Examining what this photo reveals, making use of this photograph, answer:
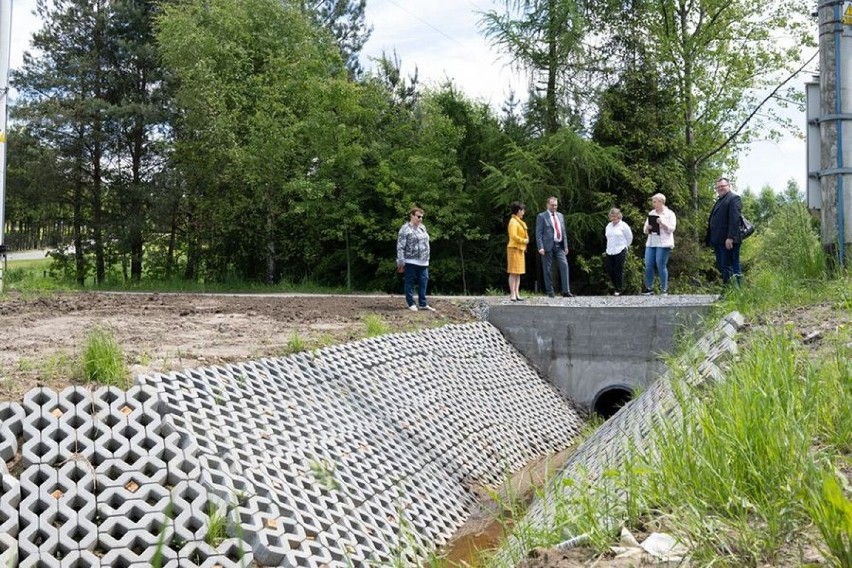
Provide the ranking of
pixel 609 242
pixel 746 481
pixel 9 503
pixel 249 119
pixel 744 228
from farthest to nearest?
pixel 249 119
pixel 609 242
pixel 744 228
pixel 9 503
pixel 746 481

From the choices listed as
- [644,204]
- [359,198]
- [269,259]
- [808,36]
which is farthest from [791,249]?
[808,36]

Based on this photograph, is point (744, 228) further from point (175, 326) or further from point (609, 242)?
point (175, 326)

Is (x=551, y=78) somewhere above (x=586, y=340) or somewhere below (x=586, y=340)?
above

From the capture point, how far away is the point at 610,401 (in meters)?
16.2

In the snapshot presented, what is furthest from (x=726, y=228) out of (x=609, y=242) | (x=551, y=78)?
(x=551, y=78)

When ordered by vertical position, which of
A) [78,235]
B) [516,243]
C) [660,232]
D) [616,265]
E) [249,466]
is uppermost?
[78,235]

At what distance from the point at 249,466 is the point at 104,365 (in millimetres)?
1470

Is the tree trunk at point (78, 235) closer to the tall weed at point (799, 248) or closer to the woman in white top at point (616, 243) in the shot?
the woman in white top at point (616, 243)

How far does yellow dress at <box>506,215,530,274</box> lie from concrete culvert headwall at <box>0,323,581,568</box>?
4749mm

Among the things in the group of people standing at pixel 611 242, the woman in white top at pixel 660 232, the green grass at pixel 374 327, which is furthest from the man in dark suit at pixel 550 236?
the green grass at pixel 374 327

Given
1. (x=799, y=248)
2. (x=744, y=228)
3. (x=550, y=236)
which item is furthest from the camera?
(x=550, y=236)

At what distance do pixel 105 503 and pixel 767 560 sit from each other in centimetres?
424

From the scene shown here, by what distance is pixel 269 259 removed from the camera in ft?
94.1

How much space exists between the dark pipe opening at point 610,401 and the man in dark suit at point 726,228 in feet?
12.6
